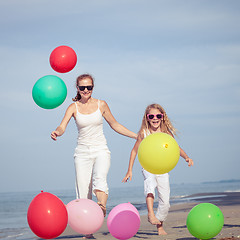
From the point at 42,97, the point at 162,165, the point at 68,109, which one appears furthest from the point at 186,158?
the point at 42,97

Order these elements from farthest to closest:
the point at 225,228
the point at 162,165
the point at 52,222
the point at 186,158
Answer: the point at 225,228 < the point at 186,158 < the point at 162,165 < the point at 52,222

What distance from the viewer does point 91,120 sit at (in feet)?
22.5

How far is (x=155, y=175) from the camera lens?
6.98 metres

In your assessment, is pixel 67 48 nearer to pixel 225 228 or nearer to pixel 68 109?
pixel 68 109

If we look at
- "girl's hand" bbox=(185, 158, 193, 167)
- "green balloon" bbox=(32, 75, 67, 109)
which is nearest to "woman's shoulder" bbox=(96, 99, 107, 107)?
"green balloon" bbox=(32, 75, 67, 109)

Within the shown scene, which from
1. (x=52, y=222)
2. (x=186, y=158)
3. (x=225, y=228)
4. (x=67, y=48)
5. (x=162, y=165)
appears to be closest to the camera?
(x=52, y=222)

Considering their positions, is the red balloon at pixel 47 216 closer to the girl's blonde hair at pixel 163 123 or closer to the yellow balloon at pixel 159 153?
the yellow balloon at pixel 159 153

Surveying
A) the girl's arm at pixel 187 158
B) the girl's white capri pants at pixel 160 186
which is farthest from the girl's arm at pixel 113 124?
the girl's arm at pixel 187 158

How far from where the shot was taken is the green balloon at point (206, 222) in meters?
5.74

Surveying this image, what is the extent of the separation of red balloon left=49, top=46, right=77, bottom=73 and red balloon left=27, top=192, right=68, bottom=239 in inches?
114

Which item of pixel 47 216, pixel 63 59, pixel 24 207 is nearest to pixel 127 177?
pixel 47 216

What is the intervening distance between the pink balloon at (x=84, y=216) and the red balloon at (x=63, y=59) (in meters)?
2.81

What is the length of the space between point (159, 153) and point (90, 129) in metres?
1.56

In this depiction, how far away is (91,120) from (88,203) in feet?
4.92
